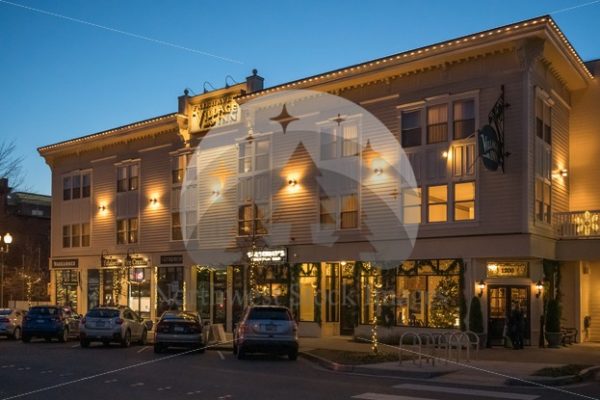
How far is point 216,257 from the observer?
127 feet

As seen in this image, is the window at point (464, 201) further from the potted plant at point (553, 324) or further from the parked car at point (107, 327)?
the parked car at point (107, 327)

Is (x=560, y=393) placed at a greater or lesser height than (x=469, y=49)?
lesser

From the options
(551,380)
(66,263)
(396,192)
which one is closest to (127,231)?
(66,263)

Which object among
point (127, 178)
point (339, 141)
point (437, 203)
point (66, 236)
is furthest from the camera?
point (66, 236)

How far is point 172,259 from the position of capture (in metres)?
40.9

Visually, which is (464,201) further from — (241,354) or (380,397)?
(380,397)

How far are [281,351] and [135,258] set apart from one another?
72.4 feet

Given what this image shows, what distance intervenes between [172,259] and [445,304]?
56.0ft

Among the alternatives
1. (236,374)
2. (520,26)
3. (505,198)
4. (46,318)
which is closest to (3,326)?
(46,318)

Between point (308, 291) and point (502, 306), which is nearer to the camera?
point (502, 306)

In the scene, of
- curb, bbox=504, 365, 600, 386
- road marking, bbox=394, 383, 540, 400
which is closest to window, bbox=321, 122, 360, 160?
curb, bbox=504, 365, 600, 386

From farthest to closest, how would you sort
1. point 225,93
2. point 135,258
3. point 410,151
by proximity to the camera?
point 135,258, point 225,93, point 410,151

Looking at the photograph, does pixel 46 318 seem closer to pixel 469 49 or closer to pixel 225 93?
pixel 225 93

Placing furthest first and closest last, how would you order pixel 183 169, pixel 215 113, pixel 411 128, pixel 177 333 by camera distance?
pixel 183 169
pixel 215 113
pixel 411 128
pixel 177 333
